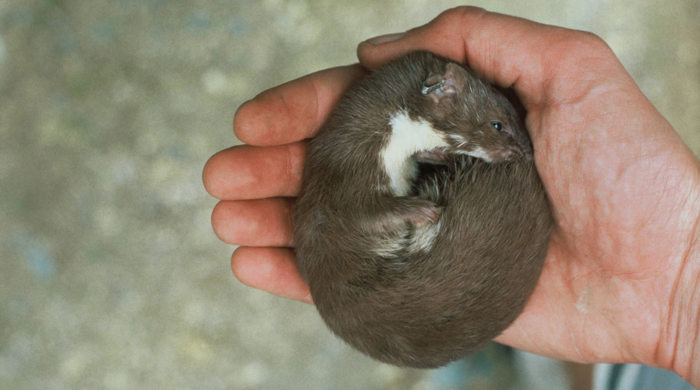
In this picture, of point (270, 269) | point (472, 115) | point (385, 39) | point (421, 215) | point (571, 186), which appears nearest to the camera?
point (421, 215)

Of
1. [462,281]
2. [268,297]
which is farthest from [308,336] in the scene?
[462,281]

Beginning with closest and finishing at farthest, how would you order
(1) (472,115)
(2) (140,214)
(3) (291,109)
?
(1) (472,115)
(3) (291,109)
(2) (140,214)

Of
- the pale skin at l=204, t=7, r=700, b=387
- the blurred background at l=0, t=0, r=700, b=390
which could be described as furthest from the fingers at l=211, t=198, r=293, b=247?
the blurred background at l=0, t=0, r=700, b=390

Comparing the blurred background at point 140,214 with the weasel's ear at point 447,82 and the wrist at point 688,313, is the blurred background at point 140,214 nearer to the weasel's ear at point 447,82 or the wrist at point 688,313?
the wrist at point 688,313

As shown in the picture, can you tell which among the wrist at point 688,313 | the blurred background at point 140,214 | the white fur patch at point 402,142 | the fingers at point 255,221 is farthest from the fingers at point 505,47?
the blurred background at point 140,214

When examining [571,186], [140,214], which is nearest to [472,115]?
[571,186]

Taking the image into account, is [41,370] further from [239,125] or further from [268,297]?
[239,125]

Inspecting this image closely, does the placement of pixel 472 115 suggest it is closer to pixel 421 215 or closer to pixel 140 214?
pixel 421 215
